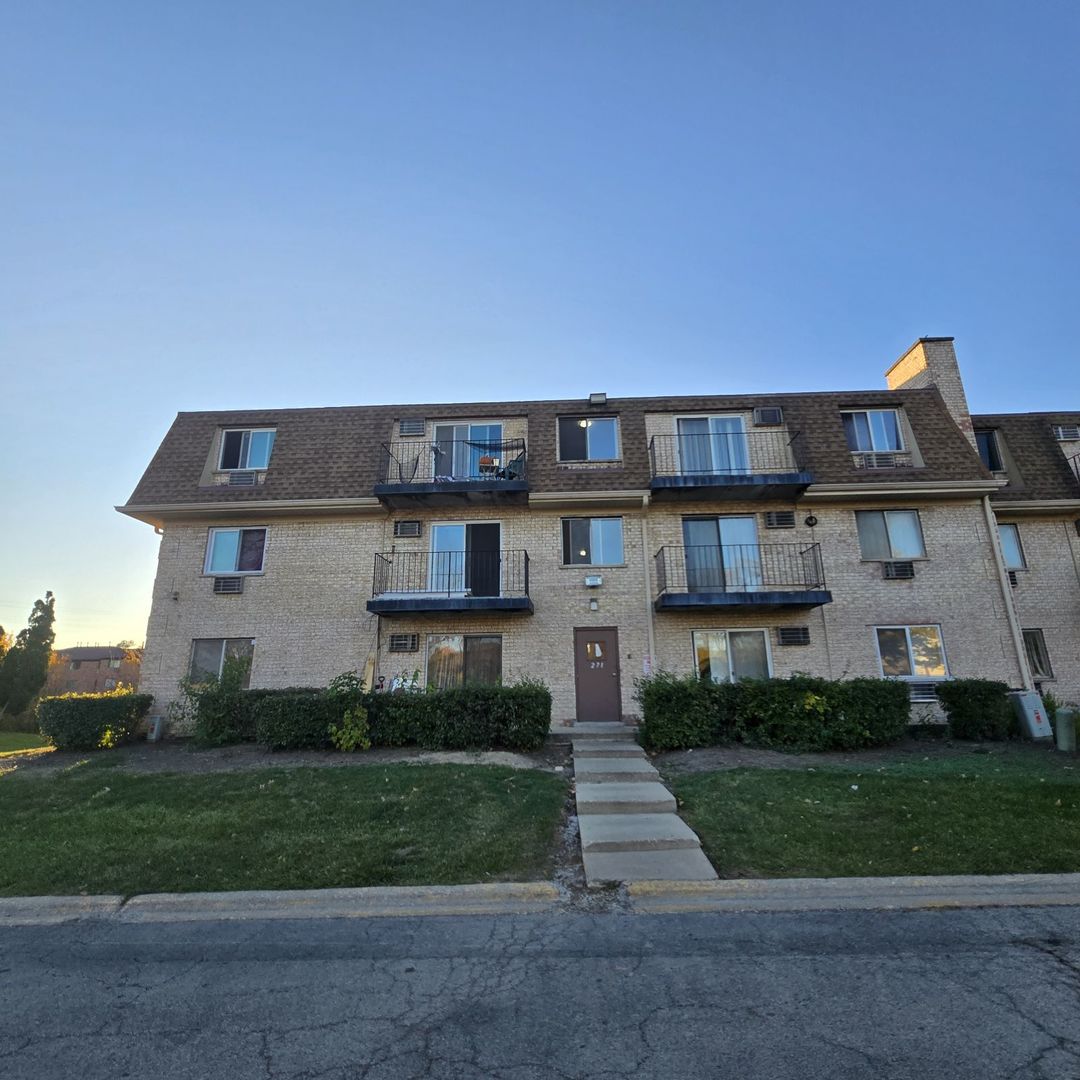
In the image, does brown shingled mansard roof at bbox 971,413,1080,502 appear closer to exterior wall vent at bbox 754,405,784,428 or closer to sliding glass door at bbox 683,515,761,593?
exterior wall vent at bbox 754,405,784,428

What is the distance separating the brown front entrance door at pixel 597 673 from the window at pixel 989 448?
38.0 ft

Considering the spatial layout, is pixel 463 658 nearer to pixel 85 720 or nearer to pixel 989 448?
pixel 85 720

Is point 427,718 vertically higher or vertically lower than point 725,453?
lower

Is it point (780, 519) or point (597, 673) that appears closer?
point (597, 673)

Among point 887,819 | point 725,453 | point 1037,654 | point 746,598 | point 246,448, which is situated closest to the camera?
point 887,819

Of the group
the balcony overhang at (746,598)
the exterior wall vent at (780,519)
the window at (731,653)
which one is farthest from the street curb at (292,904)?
the exterior wall vent at (780,519)

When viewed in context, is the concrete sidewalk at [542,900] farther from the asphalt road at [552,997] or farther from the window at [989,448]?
the window at [989,448]

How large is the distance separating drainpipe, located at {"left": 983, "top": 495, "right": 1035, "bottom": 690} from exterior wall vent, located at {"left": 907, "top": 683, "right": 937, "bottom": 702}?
1896mm

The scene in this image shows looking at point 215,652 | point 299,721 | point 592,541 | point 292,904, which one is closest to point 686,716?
point 592,541

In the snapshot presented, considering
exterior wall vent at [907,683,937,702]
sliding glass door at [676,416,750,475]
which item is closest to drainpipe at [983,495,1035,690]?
exterior wall vent at [907,683,937,702]

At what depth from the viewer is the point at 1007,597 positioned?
14172 millimetres

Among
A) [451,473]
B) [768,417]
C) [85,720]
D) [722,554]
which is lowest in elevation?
[85,720]

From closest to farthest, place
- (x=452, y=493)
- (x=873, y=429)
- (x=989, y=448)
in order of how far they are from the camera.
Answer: (x=452, y=493)
(x=873, y=429)
(x=989, y=448)

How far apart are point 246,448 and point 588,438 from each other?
916cm
